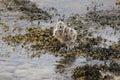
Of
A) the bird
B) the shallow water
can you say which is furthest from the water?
the bird

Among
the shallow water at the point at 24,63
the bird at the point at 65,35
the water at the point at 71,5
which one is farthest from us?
the water at the point at 71,5

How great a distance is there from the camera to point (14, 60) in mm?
16000

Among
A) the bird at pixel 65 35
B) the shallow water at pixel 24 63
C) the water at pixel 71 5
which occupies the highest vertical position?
the water at pixel 71 5

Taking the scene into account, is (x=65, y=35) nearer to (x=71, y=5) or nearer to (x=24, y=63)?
(x=24, y=63)

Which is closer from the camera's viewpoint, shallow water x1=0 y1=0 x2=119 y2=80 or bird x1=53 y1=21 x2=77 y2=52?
shallow water x1=0 y1=0 x2=119 y2=80

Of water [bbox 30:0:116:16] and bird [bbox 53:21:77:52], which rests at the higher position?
water [bbox 30:0:116:16]

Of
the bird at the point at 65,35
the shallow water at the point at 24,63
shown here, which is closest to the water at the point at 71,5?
the shallow water at the point at 24,63

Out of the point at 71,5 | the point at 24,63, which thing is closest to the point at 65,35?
the point at 24,63

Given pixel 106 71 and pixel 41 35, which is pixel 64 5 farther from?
pixel 106 71

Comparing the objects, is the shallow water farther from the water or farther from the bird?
the water

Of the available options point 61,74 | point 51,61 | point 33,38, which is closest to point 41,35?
point 33,38

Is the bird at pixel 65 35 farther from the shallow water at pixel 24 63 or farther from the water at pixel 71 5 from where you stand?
the water at pixel 71 5

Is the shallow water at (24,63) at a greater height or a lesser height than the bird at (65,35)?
lesser

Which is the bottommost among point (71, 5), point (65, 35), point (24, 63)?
point (24, 63)
